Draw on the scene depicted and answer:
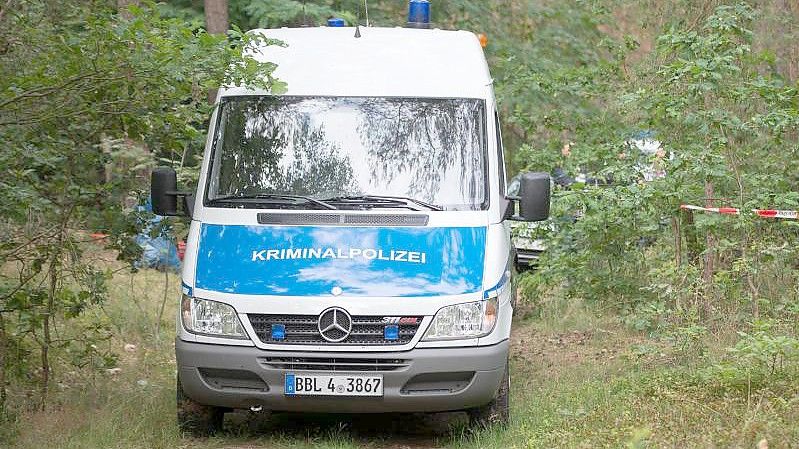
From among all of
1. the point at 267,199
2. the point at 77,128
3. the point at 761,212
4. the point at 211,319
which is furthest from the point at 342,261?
the point at 761,212

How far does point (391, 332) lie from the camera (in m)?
7.27

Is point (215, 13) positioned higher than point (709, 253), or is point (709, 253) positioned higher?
point (215, 13)

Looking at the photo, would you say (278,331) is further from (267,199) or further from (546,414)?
(546,414)

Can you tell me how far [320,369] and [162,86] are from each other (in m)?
1.95

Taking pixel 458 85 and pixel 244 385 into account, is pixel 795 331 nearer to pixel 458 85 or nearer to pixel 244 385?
pixel 458 85

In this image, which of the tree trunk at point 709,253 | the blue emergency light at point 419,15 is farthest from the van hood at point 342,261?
the tree trunk at point 709,253

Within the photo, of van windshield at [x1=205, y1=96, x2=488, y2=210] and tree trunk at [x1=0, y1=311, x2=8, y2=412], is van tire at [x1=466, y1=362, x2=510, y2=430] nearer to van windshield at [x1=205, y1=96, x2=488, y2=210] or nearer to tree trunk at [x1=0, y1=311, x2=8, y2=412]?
van windshield at [x1=205, y1=96, x2=488, y2=210]

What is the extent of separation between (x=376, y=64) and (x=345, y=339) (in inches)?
84.2

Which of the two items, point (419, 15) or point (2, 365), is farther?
point (419, 15)

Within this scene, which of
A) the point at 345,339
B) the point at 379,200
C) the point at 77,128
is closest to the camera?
the point at 345,339

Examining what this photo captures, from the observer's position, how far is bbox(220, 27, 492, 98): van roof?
8.22 metres

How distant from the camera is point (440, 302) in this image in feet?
23.9

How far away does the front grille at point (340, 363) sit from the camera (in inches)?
286

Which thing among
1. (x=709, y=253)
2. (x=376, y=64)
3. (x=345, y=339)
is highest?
(x=376, y=64)
